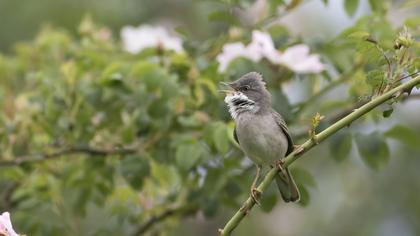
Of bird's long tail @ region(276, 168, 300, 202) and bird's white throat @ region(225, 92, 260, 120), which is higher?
bird's white throat @ region(225, 92, 260, 120)

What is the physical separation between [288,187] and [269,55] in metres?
0.84

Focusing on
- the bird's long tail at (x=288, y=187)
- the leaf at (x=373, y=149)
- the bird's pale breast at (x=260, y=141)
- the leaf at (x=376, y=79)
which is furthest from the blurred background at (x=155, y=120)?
the leaf at (x=376, y=79)

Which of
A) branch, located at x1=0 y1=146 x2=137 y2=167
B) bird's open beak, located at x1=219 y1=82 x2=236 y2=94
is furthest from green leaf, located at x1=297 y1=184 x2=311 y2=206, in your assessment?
branch, located at x1=0 y1=146 x2=137 y2=167

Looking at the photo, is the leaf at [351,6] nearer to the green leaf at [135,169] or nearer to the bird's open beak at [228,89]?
the bird's open beak at [228,89]

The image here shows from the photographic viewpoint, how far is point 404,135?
15.9ft

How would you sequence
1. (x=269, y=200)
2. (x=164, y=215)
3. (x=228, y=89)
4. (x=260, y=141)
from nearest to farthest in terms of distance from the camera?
(x=260, y=141) → (x=228, y=89) → (x=269, y=200) → (x=164, y=215)

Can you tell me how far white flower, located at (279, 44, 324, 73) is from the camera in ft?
15.7

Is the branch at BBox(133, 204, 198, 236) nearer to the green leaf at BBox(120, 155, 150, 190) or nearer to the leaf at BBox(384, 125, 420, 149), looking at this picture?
the green leaf at BBox(120, 155, 150, 190)

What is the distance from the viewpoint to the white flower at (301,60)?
4.80 metres

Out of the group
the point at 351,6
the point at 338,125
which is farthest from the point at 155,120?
the point at 338,125

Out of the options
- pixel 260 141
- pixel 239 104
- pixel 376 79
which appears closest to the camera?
pixel 376 79

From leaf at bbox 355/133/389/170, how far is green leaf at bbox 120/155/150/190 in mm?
1320

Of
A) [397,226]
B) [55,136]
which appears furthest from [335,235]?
[55,136]

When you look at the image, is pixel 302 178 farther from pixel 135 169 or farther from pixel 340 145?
pixel 135 169
